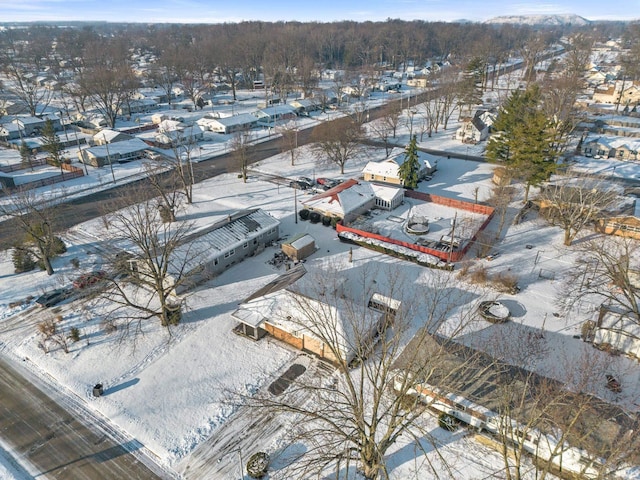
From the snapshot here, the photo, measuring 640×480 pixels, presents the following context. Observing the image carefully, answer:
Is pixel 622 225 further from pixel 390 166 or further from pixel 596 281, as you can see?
pixel 390 166

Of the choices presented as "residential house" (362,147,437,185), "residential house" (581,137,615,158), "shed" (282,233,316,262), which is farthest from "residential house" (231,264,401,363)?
"residential house" (581,137,615,158)

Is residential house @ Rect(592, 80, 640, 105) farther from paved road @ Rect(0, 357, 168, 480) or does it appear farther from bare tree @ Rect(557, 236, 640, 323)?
→ paved road @ Rect(0, 357, 168, 480)

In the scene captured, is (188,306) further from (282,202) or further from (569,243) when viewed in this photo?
(569,243)

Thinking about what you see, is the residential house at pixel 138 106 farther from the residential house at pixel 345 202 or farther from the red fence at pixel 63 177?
the residential house at pixel 345 202

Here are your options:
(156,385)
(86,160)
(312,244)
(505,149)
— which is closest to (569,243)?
(505,149)

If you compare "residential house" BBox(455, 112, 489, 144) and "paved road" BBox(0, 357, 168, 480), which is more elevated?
"residential house" BBox(455, 112, 489, 144)

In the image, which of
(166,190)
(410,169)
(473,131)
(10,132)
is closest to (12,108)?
(10,132)
